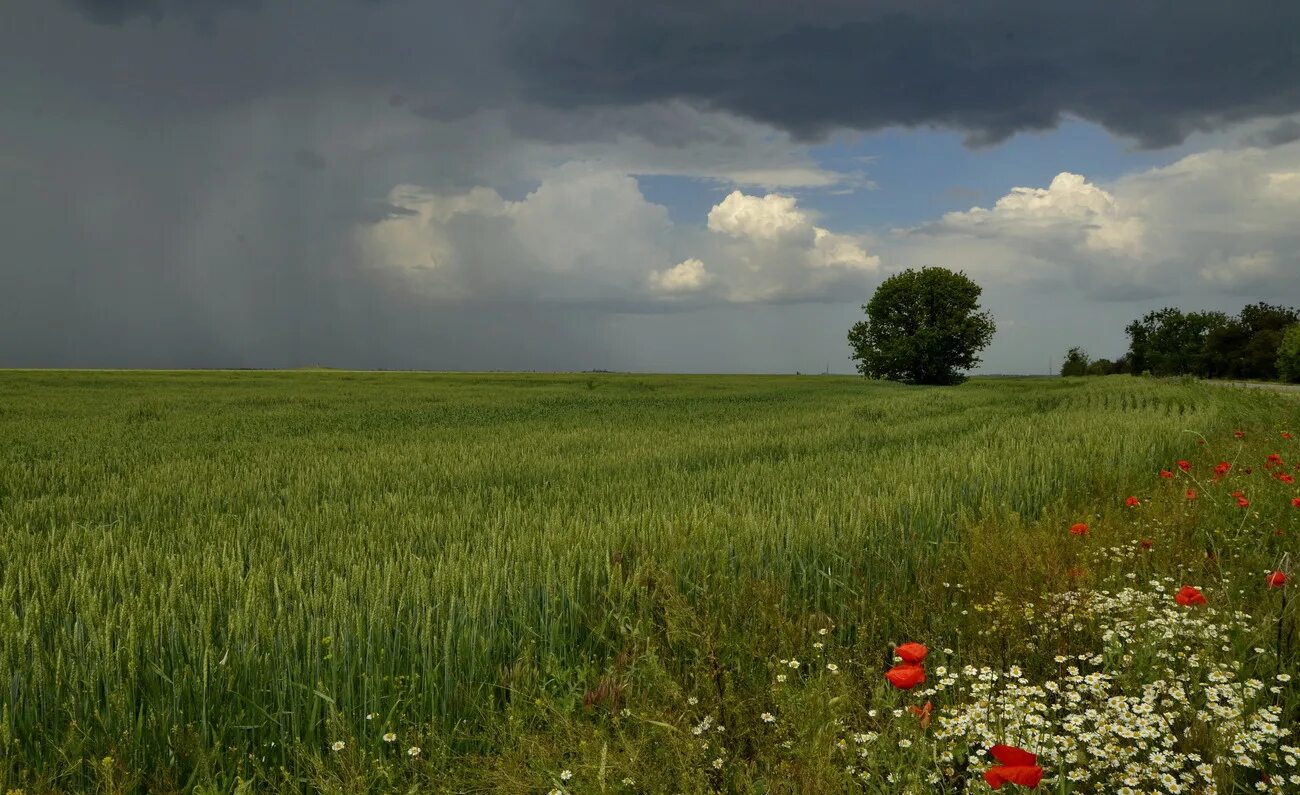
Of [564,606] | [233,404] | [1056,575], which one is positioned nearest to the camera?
[564,606]

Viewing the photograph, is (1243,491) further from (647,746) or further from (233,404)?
(233,404)

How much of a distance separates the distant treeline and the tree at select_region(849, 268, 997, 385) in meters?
34.6

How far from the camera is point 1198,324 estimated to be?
369ft

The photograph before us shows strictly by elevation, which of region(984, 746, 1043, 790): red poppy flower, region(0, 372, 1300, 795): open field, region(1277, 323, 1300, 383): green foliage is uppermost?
region(1277, 323, 1300, 383): green foliage

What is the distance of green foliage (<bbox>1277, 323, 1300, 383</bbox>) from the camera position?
7143 cm

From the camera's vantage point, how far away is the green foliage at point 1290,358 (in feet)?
234

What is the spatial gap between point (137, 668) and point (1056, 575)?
5095mm

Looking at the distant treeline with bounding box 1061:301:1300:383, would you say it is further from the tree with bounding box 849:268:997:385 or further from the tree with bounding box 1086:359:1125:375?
the tree with bounding box 849:268:997:385

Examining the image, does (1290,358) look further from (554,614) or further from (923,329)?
(554,614)

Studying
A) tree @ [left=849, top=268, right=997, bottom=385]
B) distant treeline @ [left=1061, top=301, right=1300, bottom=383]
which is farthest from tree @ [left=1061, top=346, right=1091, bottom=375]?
tree @ [left=849, top=268, right=997, bottom=385]

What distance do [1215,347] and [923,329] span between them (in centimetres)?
6354

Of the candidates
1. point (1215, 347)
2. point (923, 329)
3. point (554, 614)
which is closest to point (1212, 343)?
point (1215, 347)

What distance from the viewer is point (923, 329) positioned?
6341cm

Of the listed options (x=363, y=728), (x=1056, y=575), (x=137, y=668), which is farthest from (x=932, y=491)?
(x=137, y=668)
